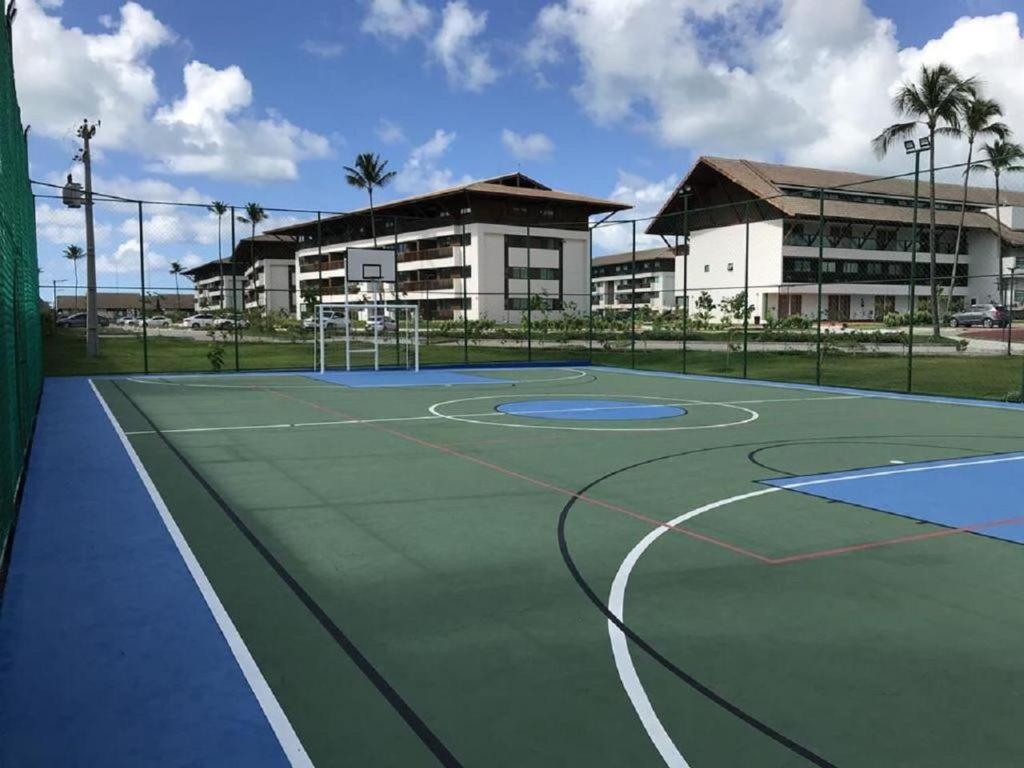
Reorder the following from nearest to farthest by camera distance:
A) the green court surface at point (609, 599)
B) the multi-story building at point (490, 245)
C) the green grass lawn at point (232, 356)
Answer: the green court surface at point (609, 599) < the green grass lawn at point (232, 356) < the multi-story building at point (490, 245)

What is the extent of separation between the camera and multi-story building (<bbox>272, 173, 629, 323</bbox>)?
55.6 m

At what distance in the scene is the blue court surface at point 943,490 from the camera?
6226mm

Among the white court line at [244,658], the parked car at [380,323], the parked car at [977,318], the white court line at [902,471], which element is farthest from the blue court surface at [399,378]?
the parked car at [977,318]

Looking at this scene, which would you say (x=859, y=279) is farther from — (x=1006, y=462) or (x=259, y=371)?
(x=1006, y=462)

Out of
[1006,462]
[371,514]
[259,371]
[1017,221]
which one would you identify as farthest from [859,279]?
[371,514]

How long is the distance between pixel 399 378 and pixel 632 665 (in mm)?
16985

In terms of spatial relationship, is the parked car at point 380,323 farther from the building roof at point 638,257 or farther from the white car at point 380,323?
the building roof at point 638,257

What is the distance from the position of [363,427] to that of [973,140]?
35.3 metres

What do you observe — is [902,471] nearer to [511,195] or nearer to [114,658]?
[114,658]

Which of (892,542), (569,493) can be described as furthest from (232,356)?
(892,542)

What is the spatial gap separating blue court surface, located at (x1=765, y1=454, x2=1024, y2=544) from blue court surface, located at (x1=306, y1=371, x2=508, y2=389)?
11.5m

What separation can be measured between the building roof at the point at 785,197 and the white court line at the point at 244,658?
45236 mm

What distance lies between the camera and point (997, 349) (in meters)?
28.3

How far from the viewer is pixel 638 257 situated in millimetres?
95062
